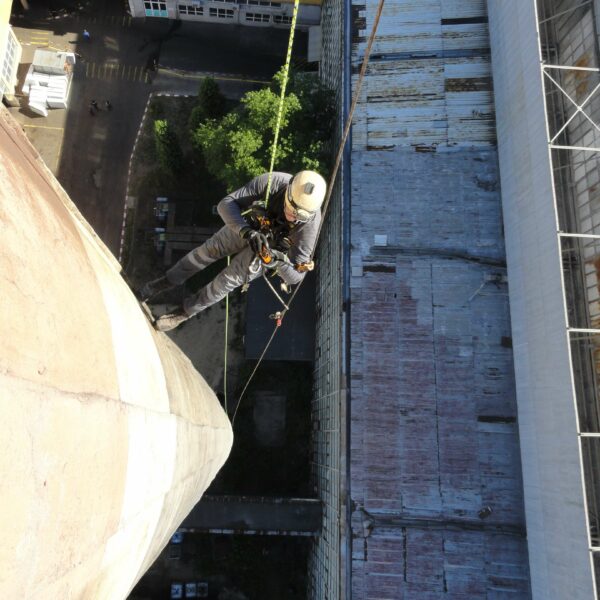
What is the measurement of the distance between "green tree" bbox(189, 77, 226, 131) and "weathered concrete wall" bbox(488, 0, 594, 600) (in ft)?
42.3

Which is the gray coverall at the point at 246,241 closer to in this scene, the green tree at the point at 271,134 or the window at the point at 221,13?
the green tree at the point at 271,134

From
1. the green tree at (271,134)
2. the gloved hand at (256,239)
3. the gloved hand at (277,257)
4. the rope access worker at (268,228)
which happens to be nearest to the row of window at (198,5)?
the green tree at (271,134)

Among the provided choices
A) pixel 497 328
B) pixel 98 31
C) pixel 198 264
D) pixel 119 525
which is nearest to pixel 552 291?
pixel 497 328

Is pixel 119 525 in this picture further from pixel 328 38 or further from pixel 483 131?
pixel 328 38

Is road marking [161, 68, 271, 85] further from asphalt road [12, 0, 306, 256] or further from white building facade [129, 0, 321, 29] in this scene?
white building facade [129, 0, 321, 29]

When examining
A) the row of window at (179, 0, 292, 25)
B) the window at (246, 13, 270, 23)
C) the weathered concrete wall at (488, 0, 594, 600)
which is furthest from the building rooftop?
the window at (246, 13, 270, 23)

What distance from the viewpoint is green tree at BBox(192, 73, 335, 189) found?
1755 cm

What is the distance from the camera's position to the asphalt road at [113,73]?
23609 millimetres

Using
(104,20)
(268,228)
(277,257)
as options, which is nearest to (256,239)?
(268,228)

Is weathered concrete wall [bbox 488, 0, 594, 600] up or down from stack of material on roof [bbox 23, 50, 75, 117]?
down

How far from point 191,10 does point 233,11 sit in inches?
96.6

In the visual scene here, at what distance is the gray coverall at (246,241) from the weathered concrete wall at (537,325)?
25.5ft

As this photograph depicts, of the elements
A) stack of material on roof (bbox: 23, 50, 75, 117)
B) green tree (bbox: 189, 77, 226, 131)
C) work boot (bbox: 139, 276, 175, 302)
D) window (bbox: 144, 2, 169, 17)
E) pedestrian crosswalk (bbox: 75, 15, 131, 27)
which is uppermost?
window (bbox: 144, 2, 169, 17)

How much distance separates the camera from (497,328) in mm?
15742
